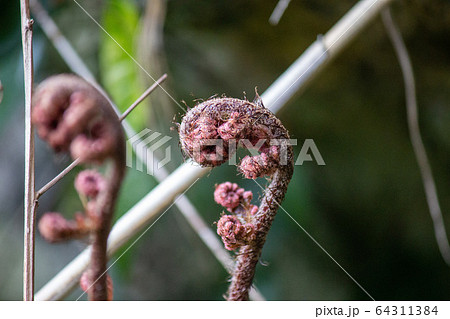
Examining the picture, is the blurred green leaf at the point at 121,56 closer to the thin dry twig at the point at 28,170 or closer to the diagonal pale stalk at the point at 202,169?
the diagonal pale stalk at the point at 202,169

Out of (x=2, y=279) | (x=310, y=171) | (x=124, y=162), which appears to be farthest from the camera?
(x=310, y=171)

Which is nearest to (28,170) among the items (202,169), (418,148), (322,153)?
(202,169)

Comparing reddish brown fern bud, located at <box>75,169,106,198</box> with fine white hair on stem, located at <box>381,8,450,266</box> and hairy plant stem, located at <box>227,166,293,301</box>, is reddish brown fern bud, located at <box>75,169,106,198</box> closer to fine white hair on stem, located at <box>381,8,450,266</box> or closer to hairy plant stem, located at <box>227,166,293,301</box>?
hairy plant stem, located at <box>227,166,293,301</box>

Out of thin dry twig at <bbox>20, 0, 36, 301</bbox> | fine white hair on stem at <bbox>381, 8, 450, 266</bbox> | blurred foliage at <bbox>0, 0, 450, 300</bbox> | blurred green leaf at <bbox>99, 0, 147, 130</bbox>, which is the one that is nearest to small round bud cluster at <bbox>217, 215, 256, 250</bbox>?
thin dry twig at <bbox>20, 0, 36, 301</bbox>

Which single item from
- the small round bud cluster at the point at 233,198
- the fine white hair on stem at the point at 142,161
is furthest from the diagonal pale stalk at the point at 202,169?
the small round bud cluster at the point at 233,198

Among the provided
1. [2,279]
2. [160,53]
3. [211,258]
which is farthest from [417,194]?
[2,279]

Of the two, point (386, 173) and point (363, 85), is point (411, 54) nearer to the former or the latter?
point (363, 85)
